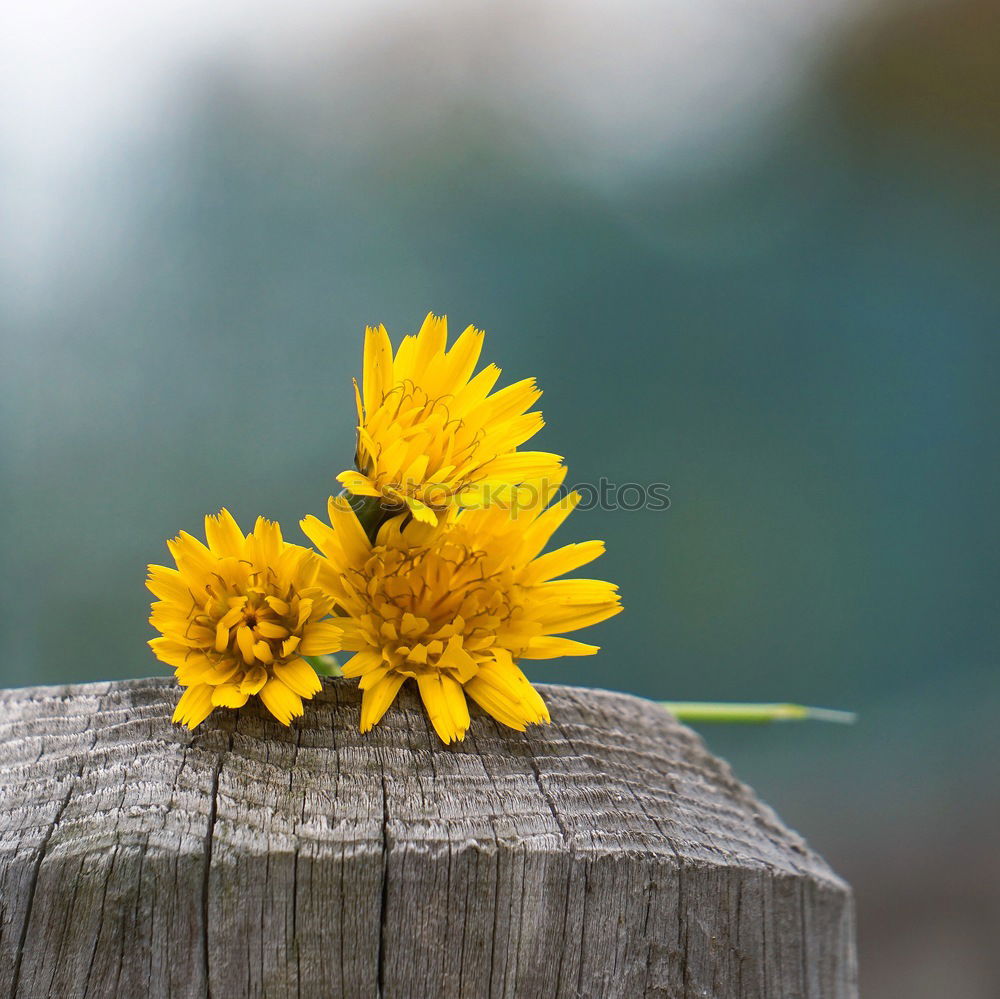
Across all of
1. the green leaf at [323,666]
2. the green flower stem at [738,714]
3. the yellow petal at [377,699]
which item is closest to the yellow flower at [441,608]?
the yellow petal at [377,699]

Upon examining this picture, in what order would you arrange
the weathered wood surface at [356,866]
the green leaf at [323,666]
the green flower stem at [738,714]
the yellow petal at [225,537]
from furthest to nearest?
the green flower stem at [738,714] < the green leaf at [323,666] < the yellow petal at [225,537] < the weathered wood surface at [356,866]

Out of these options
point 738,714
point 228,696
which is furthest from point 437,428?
point 738,714

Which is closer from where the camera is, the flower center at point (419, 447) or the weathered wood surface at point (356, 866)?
the weathered wood surface at point (356, 866)

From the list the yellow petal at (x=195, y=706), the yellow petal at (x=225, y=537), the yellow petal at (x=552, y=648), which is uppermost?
the yellow petal at (x=225, y=537)

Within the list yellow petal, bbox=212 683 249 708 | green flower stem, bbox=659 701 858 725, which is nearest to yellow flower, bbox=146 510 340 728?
yellow petal, bbox=212 683 249 708

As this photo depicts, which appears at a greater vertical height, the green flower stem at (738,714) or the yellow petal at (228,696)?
the green flower stem at (738,714)

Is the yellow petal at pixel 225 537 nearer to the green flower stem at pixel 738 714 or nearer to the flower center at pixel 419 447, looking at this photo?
the flower center at pixel 419 447

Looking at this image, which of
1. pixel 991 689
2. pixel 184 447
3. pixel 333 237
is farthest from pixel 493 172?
pixel 991 689

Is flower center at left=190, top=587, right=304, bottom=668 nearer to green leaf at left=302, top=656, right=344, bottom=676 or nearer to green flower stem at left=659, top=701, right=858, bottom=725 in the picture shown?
green leaf at left=302, top=656, right=344, bottom=676
